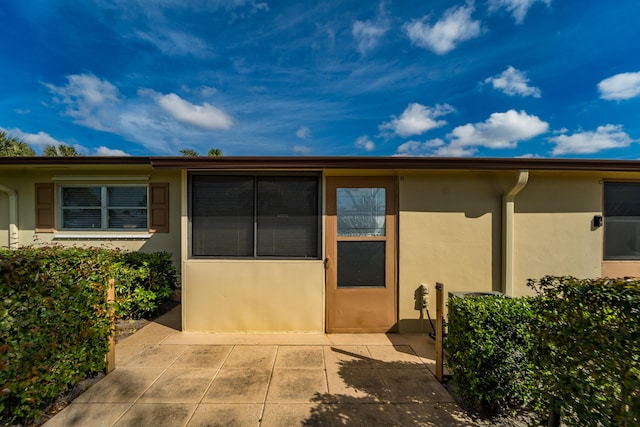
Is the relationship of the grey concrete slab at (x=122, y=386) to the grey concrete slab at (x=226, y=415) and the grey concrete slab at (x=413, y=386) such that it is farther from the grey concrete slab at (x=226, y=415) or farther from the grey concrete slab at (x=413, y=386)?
the grey concrete slab at (x=413, y=386)

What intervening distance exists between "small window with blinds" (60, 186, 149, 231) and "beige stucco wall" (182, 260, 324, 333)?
2.68m

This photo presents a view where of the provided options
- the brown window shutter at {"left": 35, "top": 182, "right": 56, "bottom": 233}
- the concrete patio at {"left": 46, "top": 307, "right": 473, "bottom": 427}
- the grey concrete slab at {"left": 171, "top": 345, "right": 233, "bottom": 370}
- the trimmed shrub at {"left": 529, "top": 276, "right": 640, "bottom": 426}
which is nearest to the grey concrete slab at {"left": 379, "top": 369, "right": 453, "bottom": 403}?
the concrete patio at {"left": 46, "top": 307, "right": 473, "bottom": 427}

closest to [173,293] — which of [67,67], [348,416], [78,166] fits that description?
[78,166]

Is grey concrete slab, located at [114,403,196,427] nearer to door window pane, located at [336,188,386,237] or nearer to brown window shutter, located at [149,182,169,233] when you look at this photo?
door window pane, located at [336,188,386,237]

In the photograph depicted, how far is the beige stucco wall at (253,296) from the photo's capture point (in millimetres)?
3740

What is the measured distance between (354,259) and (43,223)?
6.57 metres

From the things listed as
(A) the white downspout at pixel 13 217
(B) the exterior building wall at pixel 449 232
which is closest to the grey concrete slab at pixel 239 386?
(B) the exterior building wall at pixel 449 232

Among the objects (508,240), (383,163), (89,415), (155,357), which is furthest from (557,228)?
(89,415)

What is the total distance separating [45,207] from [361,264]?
6644mm

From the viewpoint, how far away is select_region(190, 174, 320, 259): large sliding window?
12.3 feet

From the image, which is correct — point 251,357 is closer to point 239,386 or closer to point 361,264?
point 239,386

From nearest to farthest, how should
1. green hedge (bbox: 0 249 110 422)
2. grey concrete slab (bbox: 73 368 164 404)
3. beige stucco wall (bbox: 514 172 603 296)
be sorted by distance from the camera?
green hedge (bbox: 0 249 110 422) < grey concrete slab (bbox: 73 368 164 404) < beige stucco wall (bbox: 514 172 603 296)

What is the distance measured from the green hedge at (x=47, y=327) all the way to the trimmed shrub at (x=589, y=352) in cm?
341

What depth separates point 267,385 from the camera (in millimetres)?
2529
